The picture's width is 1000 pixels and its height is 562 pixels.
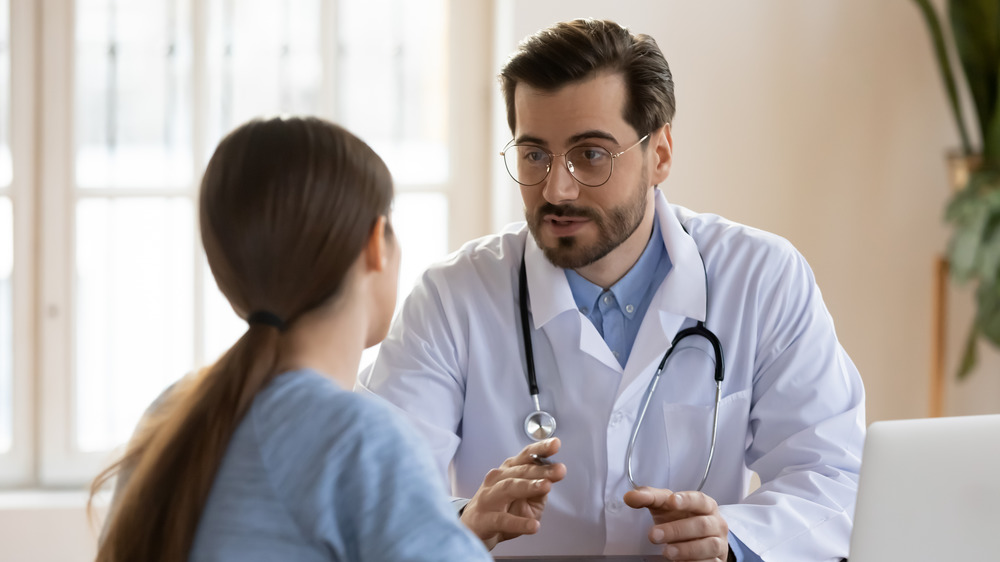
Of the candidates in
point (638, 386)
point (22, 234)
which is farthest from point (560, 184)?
point (22, 234)

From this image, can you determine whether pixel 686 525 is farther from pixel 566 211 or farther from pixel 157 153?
pixel 157 153

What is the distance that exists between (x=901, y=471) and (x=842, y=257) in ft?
6.51

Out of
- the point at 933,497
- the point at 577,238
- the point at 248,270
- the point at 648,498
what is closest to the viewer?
the point at 248,270

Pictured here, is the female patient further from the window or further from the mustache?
the window

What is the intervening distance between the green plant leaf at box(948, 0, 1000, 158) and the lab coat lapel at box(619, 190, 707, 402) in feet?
4.58

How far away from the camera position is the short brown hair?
1.72 m

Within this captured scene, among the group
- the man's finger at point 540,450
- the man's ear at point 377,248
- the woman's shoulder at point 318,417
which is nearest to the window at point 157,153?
the man's finger at point 540,450

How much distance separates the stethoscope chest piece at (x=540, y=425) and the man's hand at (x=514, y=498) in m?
0.22

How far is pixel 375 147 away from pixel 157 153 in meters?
0.63

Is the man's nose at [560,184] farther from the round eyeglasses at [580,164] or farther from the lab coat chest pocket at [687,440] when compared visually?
the lab coat chest pocket at [687,440]

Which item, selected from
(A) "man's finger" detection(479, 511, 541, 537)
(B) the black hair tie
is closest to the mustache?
(A) "man's finger" detection(479, 511, 541, 537)

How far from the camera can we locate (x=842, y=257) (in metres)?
2.89

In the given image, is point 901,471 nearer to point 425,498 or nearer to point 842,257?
point 425,498

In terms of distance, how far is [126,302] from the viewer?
2.88m
